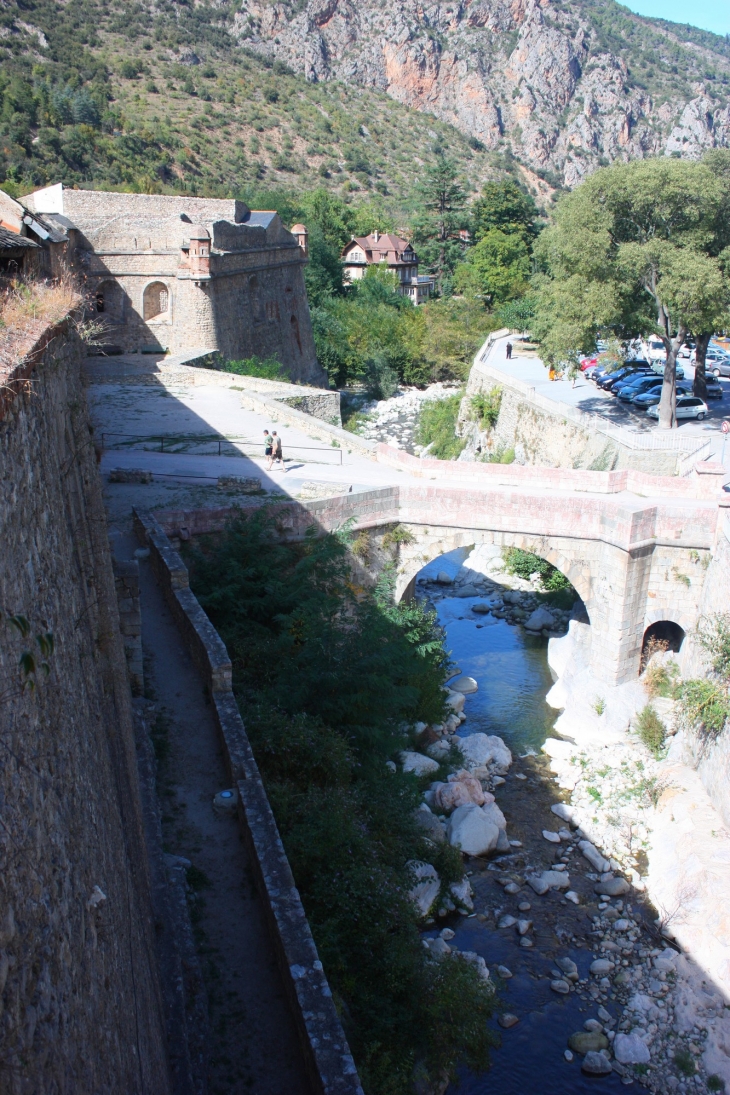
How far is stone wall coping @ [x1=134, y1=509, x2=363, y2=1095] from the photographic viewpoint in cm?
597

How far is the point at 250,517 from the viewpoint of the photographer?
15398 millimetres

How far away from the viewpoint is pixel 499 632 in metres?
20.2

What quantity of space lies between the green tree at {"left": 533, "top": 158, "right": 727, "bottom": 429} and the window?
13.1 meters

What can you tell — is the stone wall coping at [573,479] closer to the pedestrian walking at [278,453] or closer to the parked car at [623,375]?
the pedestrian walking at [278,453]

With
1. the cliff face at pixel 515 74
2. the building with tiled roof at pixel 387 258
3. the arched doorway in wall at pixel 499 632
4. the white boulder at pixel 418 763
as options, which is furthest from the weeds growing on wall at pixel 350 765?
the cliff face at pixel 515 74

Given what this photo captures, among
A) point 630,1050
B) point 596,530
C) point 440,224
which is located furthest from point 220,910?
point 440,224

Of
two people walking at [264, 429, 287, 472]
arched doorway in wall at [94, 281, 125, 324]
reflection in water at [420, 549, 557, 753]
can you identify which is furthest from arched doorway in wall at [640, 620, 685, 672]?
arched doorway in wall at [94, 281, 125, 324]

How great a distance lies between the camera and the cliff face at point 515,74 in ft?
350

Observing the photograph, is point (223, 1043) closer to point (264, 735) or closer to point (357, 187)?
point (264, 735)

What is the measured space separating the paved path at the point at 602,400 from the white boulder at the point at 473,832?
34.3 ft

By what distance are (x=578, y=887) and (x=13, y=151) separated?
4866 centimetres

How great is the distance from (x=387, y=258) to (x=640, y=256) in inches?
1540

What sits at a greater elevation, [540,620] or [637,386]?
[637,386]

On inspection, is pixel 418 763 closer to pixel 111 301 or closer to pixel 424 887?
pixel 424 887
